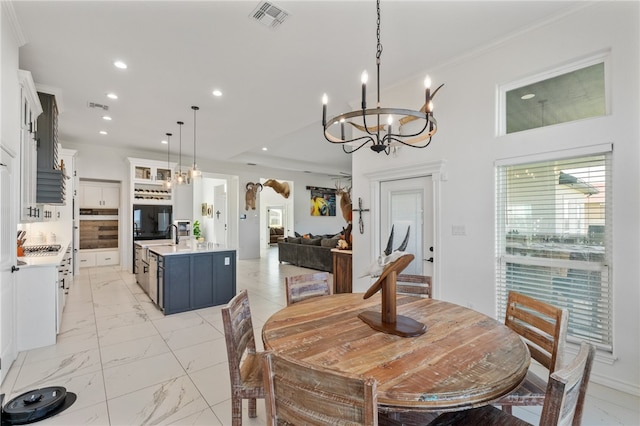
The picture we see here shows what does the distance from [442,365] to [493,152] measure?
256 cm

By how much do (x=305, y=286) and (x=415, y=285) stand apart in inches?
37.7

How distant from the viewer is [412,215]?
3.84 meters

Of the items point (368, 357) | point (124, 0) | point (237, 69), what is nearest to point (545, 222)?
point (368, 357)

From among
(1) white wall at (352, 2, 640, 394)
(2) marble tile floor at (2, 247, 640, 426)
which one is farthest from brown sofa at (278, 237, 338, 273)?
(1) white wall at (352, 2, 640, 394)

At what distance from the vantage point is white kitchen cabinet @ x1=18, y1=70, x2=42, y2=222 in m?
2.94

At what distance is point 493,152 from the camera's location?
304cm

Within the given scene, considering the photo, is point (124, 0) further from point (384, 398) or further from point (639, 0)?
point (639, 0)

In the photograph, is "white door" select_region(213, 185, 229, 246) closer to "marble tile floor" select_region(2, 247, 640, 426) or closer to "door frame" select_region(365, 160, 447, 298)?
"marble tile floor" select_region(2, 247, 640, 426)

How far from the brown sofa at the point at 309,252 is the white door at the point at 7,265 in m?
5.40

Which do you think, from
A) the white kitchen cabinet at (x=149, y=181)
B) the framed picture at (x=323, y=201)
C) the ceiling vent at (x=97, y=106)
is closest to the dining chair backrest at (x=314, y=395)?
the ceiling vent at (x=97, y=106)

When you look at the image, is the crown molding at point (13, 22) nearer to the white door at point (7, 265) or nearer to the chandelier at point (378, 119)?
the white door at point (7, 265)

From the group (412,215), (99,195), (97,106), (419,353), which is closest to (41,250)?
(97,106)

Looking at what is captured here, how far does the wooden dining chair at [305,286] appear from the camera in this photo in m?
2.37

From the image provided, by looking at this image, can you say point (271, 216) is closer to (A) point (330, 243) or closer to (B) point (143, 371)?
(A) point (330, 243)
